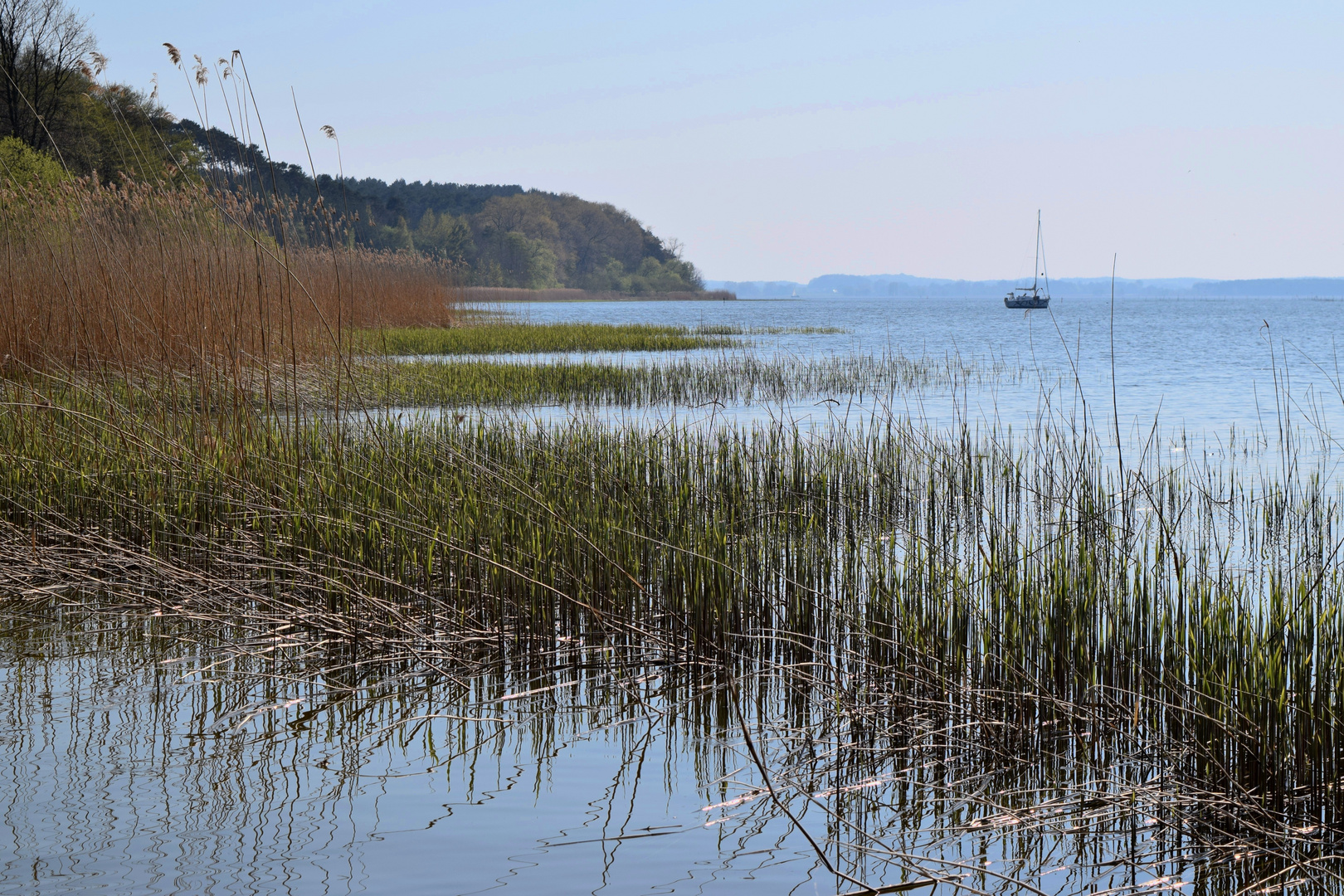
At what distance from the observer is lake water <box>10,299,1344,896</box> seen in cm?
242

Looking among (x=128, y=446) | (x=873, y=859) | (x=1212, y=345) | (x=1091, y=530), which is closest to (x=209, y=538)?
(x=128, y=446)

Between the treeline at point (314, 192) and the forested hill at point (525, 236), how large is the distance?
18 cm

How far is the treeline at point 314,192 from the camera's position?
6547 mm

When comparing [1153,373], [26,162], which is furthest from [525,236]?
[1153,373]

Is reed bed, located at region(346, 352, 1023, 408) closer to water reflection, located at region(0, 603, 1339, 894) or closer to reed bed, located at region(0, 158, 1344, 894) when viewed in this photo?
reed bed, located at region(0, 158, 1344, 894)

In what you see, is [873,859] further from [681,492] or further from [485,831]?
[681,492]

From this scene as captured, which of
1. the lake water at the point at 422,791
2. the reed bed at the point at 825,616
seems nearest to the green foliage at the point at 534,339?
the reed bed at the point at 825,616

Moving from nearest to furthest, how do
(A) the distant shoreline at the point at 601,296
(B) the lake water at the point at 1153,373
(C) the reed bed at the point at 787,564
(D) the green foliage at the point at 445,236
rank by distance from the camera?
(C) the reed bed at the point at 787,564, (B) the lake water at the point at 1153,373, (D) the green foliage at the point at 445,236, (A) the distant shoreline at the point at 601,296

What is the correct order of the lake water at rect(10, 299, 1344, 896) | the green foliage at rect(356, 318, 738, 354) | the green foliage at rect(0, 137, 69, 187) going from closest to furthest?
the lake water at rect(10, 299, 1344, 896) < the green foliage at rect(356, 318, 738, 354) < the green foliage at rect(0, 137, 69, 187)

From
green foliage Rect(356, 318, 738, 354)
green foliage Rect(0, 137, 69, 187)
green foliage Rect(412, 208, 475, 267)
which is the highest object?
green foliage Rect(412, 208, 475, 267)

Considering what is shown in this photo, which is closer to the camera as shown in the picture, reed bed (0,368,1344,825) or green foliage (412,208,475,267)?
reed bed (0,368,1344,825)

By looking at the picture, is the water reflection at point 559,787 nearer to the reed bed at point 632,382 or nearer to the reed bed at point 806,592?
the reed bed at point 806,592

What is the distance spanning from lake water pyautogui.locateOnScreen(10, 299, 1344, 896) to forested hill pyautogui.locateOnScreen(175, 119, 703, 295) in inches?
2469

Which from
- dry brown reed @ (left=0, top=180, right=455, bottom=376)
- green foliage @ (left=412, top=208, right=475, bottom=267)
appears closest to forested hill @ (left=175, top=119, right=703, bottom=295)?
green foliage @ (left=412, top=208, right=475, bottom=267)
